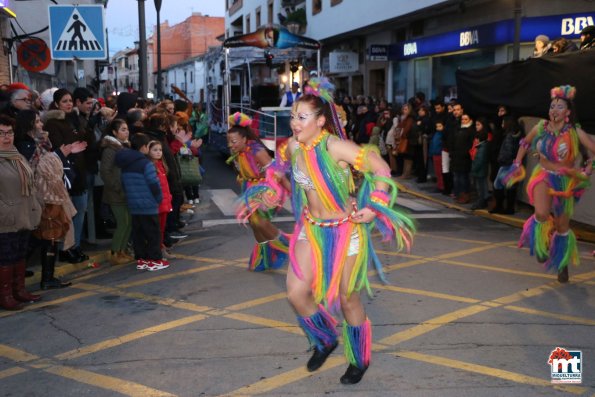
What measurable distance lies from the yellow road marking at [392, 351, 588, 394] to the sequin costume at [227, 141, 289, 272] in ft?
9.19

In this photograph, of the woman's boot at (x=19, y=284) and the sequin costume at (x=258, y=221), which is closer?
the woman's boot at (x=19, y=284)

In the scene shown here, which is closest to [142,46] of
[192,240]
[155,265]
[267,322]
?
[192,240]

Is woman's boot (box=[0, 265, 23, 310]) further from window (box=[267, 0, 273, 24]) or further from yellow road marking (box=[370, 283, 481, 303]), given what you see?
window (box=[267, 0, 273, 24])

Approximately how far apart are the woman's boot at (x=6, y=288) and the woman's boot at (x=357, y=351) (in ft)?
11.7

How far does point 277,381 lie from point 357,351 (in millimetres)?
571

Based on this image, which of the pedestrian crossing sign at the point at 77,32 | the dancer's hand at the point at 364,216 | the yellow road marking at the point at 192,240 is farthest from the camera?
the pedestrian crossing sign at the point at 77,32

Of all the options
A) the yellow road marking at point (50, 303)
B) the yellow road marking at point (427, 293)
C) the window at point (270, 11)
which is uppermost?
the window at point (270, 11)

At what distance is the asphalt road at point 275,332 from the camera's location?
4375mm

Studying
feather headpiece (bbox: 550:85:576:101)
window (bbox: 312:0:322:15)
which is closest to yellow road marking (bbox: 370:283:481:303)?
feather headpiece (bbox: 550:85:576:101)

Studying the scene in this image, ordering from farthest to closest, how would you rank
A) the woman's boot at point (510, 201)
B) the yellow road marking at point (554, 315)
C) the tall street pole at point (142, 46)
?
1. the tall street pole at point (142, 46)
2. the woman's boot at point (510, 201)
3. the yellow road marking at point (554, 315)

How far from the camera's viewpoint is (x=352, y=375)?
4344mm

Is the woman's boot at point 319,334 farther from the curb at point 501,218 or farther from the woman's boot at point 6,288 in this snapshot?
the curb at point 501,218

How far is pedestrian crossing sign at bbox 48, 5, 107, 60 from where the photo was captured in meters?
9.54

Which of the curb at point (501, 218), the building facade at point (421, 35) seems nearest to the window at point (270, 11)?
the building facade at point (421, 35)
